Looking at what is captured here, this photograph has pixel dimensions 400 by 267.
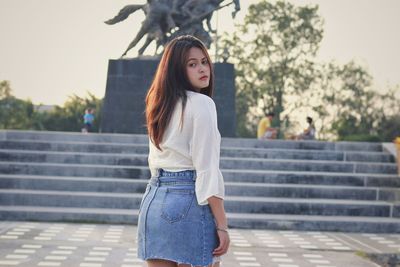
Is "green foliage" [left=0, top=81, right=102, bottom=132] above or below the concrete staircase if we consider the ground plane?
above

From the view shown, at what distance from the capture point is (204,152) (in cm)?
283

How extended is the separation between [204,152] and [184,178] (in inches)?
5.4

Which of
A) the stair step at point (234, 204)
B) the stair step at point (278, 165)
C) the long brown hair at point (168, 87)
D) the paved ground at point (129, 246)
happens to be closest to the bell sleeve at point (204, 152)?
the long brown hair at point (168, 87)

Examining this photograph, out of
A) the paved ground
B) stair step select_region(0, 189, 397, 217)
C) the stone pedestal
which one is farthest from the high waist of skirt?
the stone pedestal

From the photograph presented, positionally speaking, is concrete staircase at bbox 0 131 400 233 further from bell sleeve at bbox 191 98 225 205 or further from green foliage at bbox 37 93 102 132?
green foliage at bbox 37 93 102 132

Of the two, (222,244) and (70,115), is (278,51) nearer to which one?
(70,115)

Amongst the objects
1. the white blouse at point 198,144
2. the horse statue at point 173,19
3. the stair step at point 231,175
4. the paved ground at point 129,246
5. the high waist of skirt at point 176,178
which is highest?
the horse statue at point 173,19

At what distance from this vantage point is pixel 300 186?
37.7 ft

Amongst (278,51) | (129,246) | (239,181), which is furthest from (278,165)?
(278,51)

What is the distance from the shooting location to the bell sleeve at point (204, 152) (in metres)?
2.83

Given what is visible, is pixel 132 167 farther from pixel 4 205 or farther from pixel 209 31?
pixel 209 31

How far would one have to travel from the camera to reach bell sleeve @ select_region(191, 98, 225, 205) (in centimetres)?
283

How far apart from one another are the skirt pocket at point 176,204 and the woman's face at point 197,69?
1.40 ft

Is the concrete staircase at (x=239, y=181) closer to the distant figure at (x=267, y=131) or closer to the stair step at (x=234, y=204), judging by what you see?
the stair step at (x=234, y=204)
